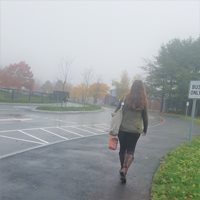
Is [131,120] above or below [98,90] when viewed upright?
below

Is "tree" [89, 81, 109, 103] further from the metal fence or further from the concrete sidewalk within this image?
the concrete sidewalk

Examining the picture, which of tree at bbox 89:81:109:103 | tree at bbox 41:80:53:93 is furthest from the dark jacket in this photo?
tree at bbox 41:80:53:93

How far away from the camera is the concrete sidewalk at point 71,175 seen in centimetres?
559

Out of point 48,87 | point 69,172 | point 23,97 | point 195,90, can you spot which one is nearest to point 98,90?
point 48,87

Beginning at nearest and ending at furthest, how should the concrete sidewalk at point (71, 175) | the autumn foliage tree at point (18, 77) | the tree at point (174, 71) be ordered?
1. the concrete sidewalk at point (71, 175)
2. the tree at point (174, 71)
3. the autumn foliage tree at point (18, 77)

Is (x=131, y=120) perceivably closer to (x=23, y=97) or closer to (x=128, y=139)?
(x=128, y=139)

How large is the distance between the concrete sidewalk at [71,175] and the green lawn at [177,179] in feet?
0.63

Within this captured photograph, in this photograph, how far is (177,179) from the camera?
22.8 feet

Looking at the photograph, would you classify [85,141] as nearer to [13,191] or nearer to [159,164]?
[159,164]

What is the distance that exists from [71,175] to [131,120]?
1.49m

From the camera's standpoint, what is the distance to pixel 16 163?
24.2 ft

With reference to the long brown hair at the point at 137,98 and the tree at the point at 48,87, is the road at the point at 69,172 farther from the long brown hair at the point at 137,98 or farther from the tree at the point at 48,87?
the tree at the point at 48,87

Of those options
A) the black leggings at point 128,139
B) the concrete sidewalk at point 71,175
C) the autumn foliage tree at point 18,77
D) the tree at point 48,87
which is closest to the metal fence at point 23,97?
the autumn foliage tree at point 18,77

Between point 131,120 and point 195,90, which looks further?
point 195,90
